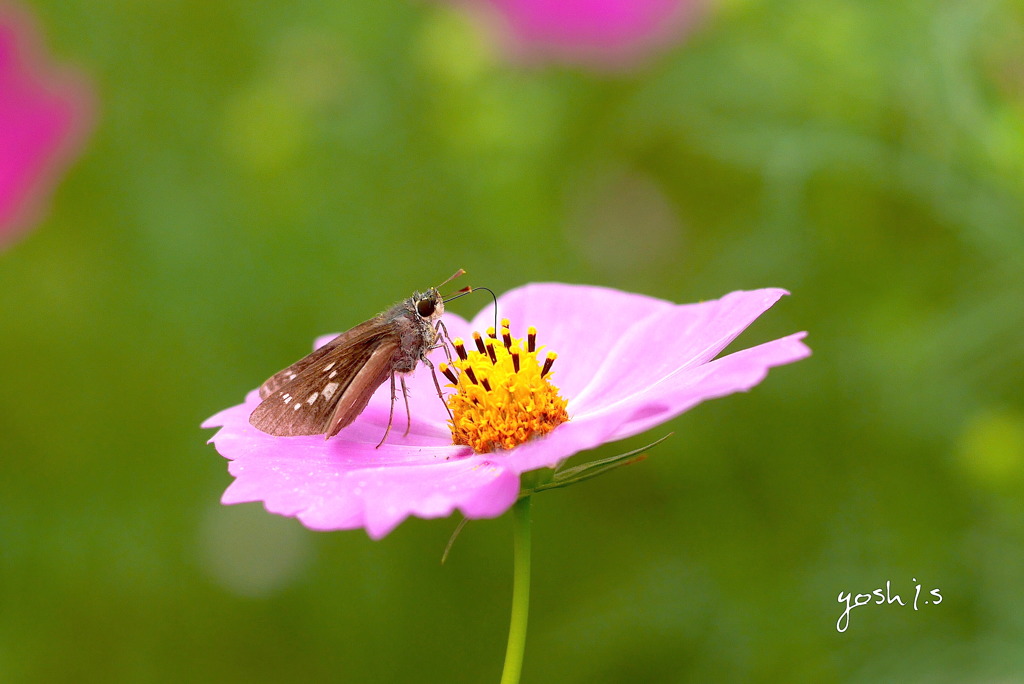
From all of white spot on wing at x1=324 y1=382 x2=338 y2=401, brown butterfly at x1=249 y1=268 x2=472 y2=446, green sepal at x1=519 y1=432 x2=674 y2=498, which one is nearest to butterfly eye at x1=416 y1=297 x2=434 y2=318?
brown butterfly at x1=249 y1=268 x2=472 y2=446

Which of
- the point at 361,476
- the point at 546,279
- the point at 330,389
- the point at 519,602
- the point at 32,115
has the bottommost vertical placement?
the point at 519,602

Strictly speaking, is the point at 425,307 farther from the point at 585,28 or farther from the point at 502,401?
the point at 585,28

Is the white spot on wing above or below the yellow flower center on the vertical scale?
above

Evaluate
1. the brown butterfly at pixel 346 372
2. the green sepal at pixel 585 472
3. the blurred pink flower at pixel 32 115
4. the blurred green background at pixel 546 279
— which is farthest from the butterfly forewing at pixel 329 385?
the blurred pink flower at pixel 32 115

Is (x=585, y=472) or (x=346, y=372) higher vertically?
(x=346, y=372)
